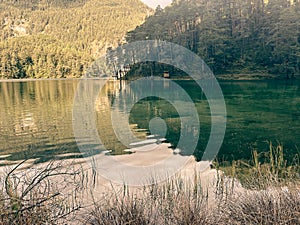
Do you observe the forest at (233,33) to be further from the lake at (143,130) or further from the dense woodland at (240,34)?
the lake at (143,130)

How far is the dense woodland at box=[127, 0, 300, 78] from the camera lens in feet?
179

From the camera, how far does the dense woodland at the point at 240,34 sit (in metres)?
54.6

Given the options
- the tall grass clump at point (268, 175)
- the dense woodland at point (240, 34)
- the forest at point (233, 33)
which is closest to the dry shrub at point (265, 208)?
the tall grass clump at point (268, 175)

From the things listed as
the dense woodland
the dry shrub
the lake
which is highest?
the dense woodland

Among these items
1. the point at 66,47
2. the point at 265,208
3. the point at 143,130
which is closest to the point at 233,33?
the point at 143,130

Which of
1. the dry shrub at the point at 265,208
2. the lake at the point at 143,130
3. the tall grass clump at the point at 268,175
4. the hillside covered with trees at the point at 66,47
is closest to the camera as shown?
the dry shrub at the point at 265,208

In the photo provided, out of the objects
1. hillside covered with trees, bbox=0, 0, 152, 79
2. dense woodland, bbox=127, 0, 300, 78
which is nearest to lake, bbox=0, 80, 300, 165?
dense woodland, bbox=127, 0, 300, 78

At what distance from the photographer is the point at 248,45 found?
204 feet

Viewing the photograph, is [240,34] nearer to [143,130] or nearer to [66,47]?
[143,130]

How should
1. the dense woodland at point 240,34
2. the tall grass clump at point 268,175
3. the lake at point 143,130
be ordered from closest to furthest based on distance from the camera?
1. the tall grass clump at point 268,175
2. the lake at point 143,130
3. the dense woodland at point 240,34

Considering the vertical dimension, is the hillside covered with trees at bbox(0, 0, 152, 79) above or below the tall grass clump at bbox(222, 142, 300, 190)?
above

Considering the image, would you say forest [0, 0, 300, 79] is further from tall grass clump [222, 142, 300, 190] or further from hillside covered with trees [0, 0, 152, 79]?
tall grass clump [222, 142, 300, 190]

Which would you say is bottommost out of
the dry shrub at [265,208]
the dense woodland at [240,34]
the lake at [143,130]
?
the lake at [143,130]

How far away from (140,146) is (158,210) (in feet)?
26.2
